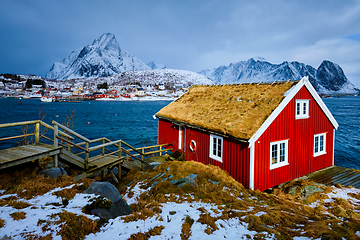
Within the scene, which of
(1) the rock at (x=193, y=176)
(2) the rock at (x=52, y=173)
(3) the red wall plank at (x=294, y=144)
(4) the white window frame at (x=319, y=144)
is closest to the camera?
(2) the rock at (x=52, y=173)

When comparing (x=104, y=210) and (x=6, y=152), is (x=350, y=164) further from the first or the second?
Result: (x=6, y=152)

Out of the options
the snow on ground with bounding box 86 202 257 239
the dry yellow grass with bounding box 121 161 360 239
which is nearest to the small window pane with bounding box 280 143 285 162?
the dry yellow grass with bounding box 121 161 360 239

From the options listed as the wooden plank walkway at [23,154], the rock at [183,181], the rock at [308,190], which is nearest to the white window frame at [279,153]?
the rock at [308,190]

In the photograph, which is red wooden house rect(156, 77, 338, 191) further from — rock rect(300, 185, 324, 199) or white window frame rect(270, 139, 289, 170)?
rock rect(300, 185, 324, 199)

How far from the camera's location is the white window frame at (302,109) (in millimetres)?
12778

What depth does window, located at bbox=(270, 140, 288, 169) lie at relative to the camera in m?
11.6

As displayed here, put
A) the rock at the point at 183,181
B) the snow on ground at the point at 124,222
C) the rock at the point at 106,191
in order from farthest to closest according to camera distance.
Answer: the rock at the point at 183,181
the rock at the point at 106,191
the snow on ground at the point at 124,222

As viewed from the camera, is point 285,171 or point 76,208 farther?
point 285,171

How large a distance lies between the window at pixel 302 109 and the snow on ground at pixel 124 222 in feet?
28.6

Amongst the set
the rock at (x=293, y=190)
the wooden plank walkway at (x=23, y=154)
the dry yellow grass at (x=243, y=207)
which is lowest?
the rock at (x=293, y=190)

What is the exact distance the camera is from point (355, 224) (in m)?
5.93

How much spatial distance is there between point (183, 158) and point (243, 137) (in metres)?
6.38

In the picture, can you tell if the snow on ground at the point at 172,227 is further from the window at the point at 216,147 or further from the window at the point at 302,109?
the window at the point at 302,109

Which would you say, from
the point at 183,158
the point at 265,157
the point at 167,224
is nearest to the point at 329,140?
the point at 265,157
